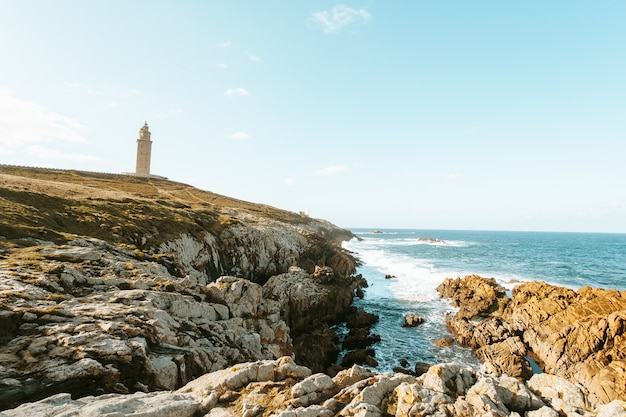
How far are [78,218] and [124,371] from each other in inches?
867

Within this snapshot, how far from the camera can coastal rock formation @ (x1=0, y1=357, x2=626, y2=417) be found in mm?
7922

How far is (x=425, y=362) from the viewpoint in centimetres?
2681

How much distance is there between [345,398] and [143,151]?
11196 cm

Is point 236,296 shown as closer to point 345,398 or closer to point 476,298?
point 345,398

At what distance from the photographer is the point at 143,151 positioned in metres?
102

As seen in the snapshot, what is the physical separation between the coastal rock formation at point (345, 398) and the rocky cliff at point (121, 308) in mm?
1724

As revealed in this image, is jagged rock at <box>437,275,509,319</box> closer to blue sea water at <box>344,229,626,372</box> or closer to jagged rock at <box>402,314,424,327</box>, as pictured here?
blue sea water at <box>344,229,626,372</box>

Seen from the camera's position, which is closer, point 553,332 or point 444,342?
point 553,332

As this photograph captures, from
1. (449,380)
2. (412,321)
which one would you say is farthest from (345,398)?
(412,321)

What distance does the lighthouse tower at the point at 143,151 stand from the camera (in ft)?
334

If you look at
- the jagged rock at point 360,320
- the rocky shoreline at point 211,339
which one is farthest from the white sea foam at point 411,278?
the rocky shoreline at point 211,339

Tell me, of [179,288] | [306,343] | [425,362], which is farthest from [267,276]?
[179,288]

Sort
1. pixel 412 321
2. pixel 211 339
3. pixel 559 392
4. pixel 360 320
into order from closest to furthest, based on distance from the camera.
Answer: pixel 559 392, pixel 211 339, pixel 360 320, pixel 412 321

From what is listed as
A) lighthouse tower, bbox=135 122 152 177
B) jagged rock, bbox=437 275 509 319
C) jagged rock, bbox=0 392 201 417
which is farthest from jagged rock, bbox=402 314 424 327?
lighthouse tower, bbox=135 122 152 177
